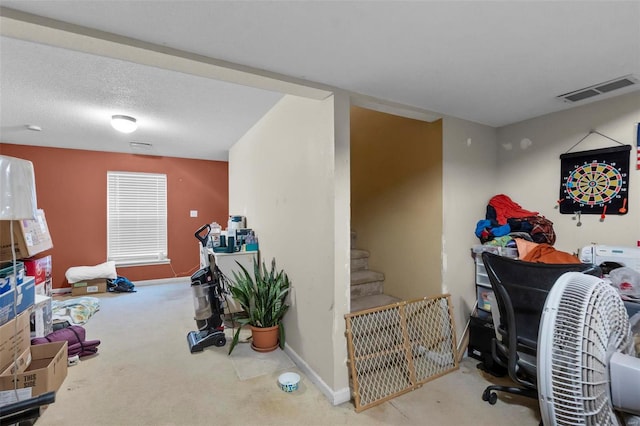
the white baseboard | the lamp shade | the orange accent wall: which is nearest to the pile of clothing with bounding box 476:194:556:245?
the white baseboard

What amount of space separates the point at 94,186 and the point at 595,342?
6.10m

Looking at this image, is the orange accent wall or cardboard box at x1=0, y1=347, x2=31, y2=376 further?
the orange accent wall

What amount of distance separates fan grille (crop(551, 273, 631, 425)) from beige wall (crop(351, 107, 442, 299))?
5.89 feet

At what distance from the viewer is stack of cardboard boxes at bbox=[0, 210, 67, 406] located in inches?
73.9

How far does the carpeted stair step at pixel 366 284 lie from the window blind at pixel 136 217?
3912 mm

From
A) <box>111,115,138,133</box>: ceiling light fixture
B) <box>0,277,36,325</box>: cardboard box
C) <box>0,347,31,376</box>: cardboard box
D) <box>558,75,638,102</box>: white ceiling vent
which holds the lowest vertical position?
<box>0,347,31,376</box>: cardboard box

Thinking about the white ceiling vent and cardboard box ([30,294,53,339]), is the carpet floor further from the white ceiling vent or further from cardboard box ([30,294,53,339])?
the white ceiling vent

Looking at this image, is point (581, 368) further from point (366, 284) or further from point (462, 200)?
point (366, 284)

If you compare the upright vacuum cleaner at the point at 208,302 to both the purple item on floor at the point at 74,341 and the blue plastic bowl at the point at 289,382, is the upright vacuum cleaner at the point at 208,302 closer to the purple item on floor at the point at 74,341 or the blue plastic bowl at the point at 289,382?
the purple item on floor at the point at 74,341

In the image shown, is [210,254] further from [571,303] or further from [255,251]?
[571,303]

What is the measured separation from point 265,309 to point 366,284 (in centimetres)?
104

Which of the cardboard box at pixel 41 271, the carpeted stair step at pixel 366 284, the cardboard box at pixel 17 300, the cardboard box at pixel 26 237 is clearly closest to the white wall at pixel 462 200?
the carpeted stair step at pixel 366 284

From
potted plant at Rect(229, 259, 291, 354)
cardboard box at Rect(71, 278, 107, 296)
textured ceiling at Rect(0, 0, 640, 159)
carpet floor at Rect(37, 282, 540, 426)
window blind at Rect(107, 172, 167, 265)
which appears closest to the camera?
textured ceiling at Rect(0, 0, 640, 159)

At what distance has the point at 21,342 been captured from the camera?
2.13 meters
